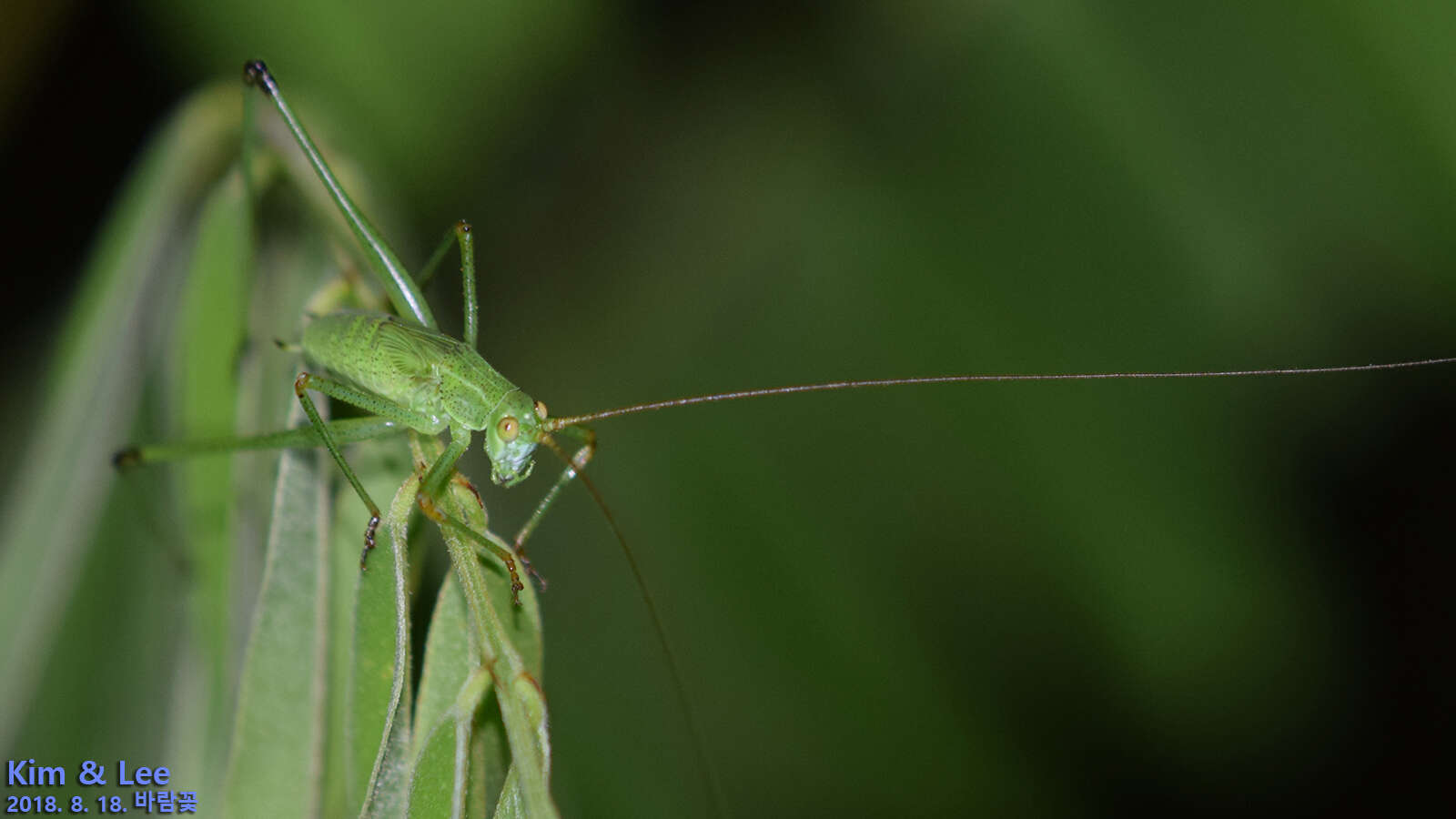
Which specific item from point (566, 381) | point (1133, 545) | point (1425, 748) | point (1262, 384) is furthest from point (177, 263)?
point (1425, 748)

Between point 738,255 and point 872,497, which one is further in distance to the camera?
point 738,255

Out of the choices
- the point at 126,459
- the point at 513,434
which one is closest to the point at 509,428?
the point at 513,434

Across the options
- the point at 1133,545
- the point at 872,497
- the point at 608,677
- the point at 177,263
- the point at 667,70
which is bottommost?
the point at 1133,545

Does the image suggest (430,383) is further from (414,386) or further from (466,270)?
(466,270)

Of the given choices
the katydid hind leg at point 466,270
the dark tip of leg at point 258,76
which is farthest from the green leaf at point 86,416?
the katydid hind leg at point 466,270

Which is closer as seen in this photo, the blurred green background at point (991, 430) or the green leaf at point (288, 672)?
the green leaf at point (288, 672)

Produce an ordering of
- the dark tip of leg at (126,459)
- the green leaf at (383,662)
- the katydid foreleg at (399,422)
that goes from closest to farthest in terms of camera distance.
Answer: the green leaf at (383,662) → the katydid foreleg at (399,422) → the dark tip of leg at (126,459)

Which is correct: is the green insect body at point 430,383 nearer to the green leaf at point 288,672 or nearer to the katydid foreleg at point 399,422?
the katydid foreleg at point 399,422

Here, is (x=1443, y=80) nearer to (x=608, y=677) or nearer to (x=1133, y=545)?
(x=1133, y=545)

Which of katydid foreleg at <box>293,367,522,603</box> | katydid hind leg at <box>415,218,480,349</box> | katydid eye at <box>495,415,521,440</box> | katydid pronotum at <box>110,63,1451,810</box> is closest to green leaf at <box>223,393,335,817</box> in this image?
katydid foreleg at <box>293,367,522,603</box>
